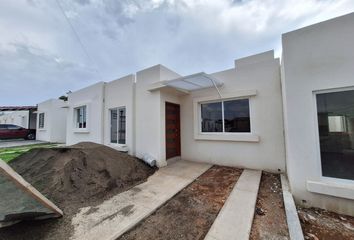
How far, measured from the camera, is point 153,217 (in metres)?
2.90

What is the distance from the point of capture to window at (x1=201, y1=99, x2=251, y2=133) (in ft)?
19.6

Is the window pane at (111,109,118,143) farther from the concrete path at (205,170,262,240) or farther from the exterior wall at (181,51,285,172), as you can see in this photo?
the concrete path at (205,170,262,240)

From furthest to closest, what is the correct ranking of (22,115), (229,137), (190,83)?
(22,115) < (229,137) < (190,83)

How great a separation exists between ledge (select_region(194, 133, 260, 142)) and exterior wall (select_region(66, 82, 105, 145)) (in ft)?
19.8

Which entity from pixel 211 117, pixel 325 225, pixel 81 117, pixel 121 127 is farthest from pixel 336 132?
pixel 81 117

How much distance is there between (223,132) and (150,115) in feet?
11.0

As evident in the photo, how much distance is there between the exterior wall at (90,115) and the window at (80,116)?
25 cm

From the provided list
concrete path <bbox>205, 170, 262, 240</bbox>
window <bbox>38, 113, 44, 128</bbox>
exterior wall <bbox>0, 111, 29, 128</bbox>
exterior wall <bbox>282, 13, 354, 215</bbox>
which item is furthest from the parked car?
exterior wall <bbox>282, 13, 354, 215</bbox>

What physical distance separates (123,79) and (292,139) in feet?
25.6

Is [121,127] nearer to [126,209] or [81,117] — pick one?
[81,117]

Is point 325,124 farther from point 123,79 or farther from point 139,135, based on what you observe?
point 123,79

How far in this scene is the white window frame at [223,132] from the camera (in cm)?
569

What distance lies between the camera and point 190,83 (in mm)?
5891

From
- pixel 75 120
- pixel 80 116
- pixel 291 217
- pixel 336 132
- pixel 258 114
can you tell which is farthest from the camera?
pixel 75 120
